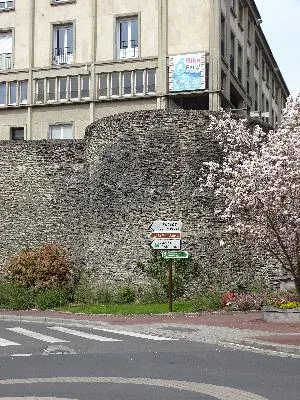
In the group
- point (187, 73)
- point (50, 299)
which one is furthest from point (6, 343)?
point (187, 73)

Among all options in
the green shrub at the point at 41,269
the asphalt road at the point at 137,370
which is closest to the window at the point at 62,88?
the green shrub at the point at 41,269

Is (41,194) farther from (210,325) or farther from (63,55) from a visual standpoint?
(210,325)

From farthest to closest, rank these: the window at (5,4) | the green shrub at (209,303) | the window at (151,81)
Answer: the window at (5,4), the window at (151,81), the green shrub at (209,303)

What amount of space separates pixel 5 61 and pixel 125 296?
19.0 meters

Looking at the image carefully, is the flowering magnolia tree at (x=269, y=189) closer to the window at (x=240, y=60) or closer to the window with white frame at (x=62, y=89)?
the window with white frame at (x=62, y=89)

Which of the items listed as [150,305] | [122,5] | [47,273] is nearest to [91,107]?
[122,5]

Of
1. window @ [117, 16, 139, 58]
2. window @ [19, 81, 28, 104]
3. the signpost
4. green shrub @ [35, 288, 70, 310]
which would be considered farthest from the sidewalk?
window @ [19, 81, 28, 104]

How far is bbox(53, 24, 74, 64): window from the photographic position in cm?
3828

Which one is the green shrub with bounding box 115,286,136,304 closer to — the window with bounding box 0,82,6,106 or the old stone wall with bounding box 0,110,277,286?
the old stone wall with bounding box 0,110,277,286

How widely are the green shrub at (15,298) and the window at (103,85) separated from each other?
1387cm

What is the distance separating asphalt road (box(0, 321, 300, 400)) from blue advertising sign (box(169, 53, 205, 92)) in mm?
21056

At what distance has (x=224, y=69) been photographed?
119ft

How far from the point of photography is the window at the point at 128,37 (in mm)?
36812

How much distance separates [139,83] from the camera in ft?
118
